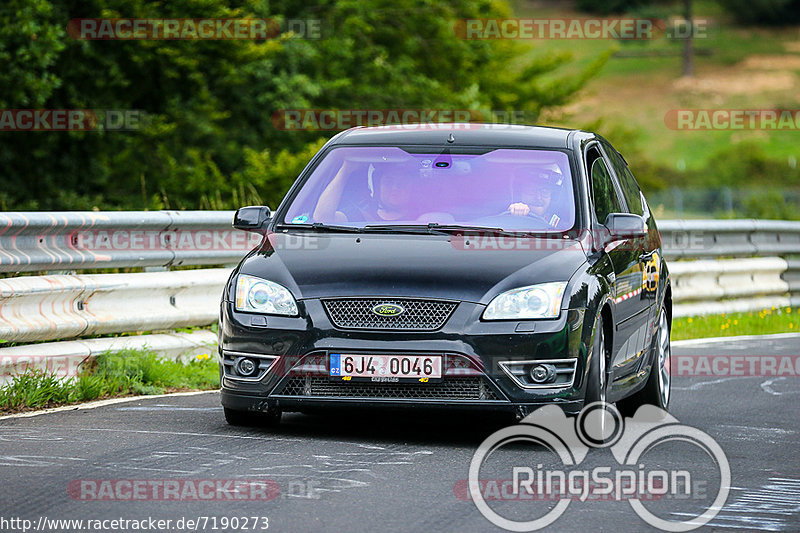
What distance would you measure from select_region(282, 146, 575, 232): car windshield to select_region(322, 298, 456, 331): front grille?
2.82ft

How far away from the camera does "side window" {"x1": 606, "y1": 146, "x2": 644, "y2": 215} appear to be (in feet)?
32.7

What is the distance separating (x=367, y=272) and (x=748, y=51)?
132 metres

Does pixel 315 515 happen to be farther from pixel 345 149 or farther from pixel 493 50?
pixel 493 50

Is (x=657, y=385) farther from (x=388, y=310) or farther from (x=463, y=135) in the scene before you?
(x=388, y=310)

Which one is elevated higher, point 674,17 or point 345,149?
point 674,17

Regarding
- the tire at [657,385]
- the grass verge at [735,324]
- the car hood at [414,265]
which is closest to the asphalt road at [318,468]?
the tire at [657,385]

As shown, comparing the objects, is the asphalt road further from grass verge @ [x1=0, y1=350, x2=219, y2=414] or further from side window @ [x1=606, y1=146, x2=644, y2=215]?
side window @ [x1=606, y1=146, x2=644, y2=215]

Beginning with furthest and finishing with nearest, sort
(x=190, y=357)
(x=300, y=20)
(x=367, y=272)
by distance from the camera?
(x=300, y=20)
(x=190, y=357)
(x=367, y=272)

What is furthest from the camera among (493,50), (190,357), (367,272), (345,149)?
(493,50)

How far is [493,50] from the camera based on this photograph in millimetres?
41406

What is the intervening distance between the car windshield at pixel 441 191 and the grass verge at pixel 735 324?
22.6ft

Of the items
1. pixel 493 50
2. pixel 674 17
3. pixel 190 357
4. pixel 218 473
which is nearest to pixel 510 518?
pixel 218 473

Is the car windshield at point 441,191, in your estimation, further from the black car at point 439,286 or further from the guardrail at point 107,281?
the guardrail at point 107,281

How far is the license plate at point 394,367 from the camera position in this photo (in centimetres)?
765
